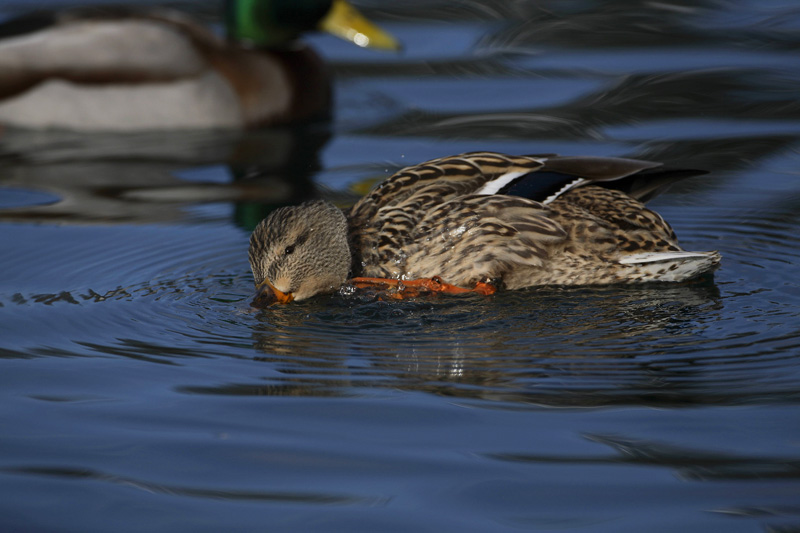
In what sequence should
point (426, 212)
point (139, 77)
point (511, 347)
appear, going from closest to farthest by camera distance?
point (511, 347) → point (426, 212) → point (139, 77)

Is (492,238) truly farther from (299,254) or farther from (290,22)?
(290,22)

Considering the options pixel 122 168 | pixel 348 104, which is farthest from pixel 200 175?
pixel 348 104

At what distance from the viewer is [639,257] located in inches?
242

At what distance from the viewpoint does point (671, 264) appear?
6.13m

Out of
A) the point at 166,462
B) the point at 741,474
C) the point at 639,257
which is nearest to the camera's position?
the point at 741,474

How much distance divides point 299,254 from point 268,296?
27cm

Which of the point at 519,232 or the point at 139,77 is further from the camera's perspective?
the point at 139,77

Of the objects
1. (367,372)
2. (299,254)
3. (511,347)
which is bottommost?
(367,372)

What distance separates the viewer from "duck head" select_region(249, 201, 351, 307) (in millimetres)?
6211

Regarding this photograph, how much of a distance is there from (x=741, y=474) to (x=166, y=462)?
1946mm

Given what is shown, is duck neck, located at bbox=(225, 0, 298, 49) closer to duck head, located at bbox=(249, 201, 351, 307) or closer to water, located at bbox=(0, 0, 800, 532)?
water, located at bbox=(0, 0, 800, 532)

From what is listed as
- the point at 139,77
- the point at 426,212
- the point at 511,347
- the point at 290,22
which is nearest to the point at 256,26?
the point at 290,22

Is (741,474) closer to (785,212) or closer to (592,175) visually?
(592,175)

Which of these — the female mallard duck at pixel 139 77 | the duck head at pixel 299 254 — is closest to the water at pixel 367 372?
the duck head at pixel 299 254
